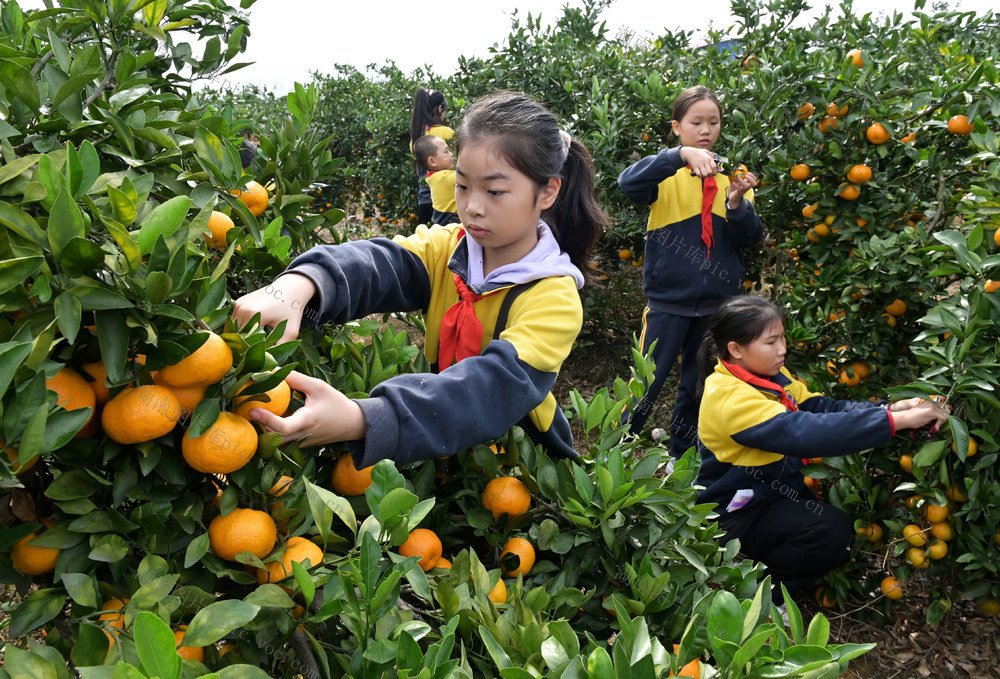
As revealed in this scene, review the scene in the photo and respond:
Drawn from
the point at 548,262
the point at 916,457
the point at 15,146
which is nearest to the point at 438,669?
the point at 15,146

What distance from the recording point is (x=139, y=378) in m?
0.82

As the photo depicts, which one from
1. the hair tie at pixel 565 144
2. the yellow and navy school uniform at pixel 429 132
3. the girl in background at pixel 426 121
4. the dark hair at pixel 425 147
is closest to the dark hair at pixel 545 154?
the hair tie at pixel 565 144

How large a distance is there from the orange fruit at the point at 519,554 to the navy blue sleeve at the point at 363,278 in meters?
0.52

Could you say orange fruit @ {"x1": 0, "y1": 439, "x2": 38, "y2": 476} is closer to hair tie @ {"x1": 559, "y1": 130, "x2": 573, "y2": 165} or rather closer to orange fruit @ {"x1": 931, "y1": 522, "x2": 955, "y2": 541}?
hair tie @ {"x1": 559, "y1": 130, "x2": 573, "y2": 165}

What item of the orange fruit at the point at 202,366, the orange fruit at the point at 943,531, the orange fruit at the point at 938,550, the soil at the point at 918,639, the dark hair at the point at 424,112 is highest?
the orange fruit at the point at 202,366

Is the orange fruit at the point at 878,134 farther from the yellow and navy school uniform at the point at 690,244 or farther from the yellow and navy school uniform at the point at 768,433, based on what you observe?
the yellow and navy school uniform at the point at 768,433

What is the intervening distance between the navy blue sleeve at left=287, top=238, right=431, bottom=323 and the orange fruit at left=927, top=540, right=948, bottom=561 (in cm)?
184

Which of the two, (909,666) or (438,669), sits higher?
(438,669)

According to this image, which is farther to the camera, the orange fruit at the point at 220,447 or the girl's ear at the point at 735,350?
the girl's ear at the point at 735,350

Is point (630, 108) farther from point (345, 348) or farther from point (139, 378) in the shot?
point (139, 378)

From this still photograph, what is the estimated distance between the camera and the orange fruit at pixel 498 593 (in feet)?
3.50

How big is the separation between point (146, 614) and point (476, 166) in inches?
44.1

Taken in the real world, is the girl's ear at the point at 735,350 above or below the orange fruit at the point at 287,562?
below

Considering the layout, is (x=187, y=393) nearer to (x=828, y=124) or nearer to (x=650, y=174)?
(x=650, y=174)
